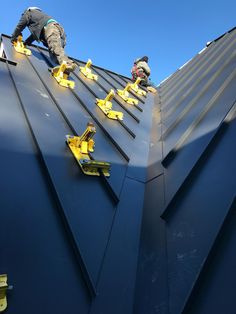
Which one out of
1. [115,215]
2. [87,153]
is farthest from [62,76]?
[115,215]

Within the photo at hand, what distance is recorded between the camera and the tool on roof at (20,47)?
4.36m

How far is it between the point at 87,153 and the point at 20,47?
304cm

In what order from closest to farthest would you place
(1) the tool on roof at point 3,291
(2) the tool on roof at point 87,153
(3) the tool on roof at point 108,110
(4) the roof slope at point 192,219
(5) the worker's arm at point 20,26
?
(1) the tool on roof at point 3,291, (4) the roof slope at point 192,219, (2) the tool on roof at point 87,153, (3) the tool on roof at point 108,110, (5) the worker's arm at point 20,26

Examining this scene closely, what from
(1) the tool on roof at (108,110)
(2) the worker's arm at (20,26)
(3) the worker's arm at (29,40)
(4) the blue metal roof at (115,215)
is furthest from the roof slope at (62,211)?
(3) the worker's arm at (29,40)

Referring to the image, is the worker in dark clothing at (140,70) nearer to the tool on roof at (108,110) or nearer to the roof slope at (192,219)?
the tool on roof at (108,110)

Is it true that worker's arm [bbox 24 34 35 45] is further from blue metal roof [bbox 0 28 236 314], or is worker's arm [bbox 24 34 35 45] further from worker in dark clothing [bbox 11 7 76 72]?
blue metal roof [bbox 0 28 236 314]

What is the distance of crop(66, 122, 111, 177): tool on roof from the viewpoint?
1994 millimetres

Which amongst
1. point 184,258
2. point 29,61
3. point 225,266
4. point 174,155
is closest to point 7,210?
point 184,258

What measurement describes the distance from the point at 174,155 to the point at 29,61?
265 cm

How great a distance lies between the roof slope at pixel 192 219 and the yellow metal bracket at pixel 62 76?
4.73 ft

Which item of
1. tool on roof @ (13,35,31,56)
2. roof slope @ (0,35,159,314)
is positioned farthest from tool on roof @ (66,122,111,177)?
tool on roof @ (13,35,31,56)

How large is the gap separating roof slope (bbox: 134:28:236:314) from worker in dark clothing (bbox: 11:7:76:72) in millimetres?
2614

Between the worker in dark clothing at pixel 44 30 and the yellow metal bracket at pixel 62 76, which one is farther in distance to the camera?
the worker in dark clothing at pixel 44 30

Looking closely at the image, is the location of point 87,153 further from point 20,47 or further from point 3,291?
point 20,47
